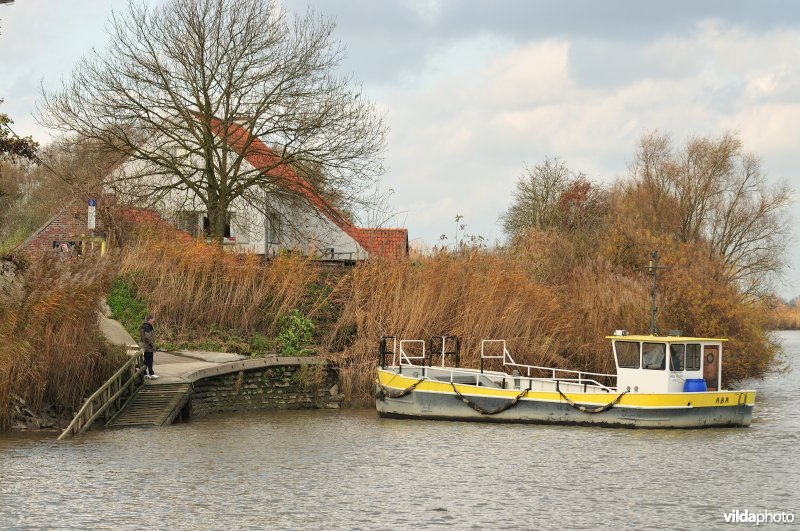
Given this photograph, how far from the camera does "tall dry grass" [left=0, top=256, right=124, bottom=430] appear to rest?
74.1 feet

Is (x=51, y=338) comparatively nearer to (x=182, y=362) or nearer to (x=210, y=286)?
(x=182, y=362)

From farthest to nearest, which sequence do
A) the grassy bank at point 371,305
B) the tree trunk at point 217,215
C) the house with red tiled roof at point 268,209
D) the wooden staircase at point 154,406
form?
the house with red tiled roof at point 268,209, the tree trunk at point 217,215, the grassy bank at point 371,305, the wooden staircase at point 154,406

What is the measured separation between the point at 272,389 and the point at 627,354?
31.1 ft

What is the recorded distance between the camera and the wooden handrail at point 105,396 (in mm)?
22516

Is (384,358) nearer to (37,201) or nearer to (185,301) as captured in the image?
(185,301)

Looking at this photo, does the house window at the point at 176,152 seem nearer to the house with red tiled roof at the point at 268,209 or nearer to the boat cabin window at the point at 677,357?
the house with red tiled roof at the point at 268,209

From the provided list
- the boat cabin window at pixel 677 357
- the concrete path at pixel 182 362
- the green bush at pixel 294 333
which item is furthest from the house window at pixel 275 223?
the boat cabin window at pixel 677 357

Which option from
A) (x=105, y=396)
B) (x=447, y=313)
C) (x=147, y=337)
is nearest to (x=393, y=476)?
(x=105, y=396)

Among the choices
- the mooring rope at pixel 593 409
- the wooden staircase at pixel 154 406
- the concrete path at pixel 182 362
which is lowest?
the wooden staircase at pixel 154 406

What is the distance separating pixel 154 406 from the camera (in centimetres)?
2498

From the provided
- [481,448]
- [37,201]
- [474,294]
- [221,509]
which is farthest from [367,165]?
[37,201]

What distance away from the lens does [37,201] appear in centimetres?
6688

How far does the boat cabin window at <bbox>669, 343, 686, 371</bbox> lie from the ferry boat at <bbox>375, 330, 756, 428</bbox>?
23 millimetres

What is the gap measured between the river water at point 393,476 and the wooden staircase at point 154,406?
1.54 feet
